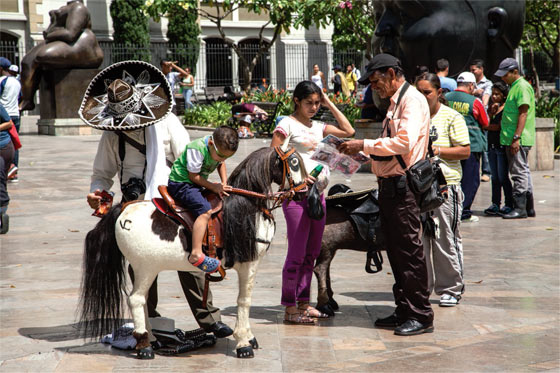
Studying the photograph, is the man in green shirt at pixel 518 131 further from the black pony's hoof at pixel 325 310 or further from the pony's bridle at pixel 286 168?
the pony's bridle at pixel 286 168

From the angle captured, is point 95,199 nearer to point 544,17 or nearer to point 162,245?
point 162,245

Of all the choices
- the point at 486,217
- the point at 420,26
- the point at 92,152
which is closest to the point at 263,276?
the point at 486,217

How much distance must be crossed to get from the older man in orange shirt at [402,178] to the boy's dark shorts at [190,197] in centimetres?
111

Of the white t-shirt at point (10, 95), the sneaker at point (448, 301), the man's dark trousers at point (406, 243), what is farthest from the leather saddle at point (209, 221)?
the white t-shirt at point (10, 95)

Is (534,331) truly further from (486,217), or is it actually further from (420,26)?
(420,26)

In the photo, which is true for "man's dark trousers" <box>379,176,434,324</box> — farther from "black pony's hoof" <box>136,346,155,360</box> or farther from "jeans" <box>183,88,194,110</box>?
"jeans" <box>183,88,194,110</box>

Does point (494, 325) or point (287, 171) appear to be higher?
point (287, 171)

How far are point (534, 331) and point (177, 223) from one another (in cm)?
280

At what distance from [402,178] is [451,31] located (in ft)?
30.7

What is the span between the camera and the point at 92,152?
1917 centimetres

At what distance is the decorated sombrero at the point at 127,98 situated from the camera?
5.60 m

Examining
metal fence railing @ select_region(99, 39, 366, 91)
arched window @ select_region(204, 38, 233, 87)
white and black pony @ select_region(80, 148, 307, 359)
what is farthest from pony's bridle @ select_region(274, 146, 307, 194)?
arched window @ select_region(204, 38, 233, 87)

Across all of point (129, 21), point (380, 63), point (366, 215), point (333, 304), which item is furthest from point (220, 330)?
point (129, 21)

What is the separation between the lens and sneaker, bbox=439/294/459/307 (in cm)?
677
